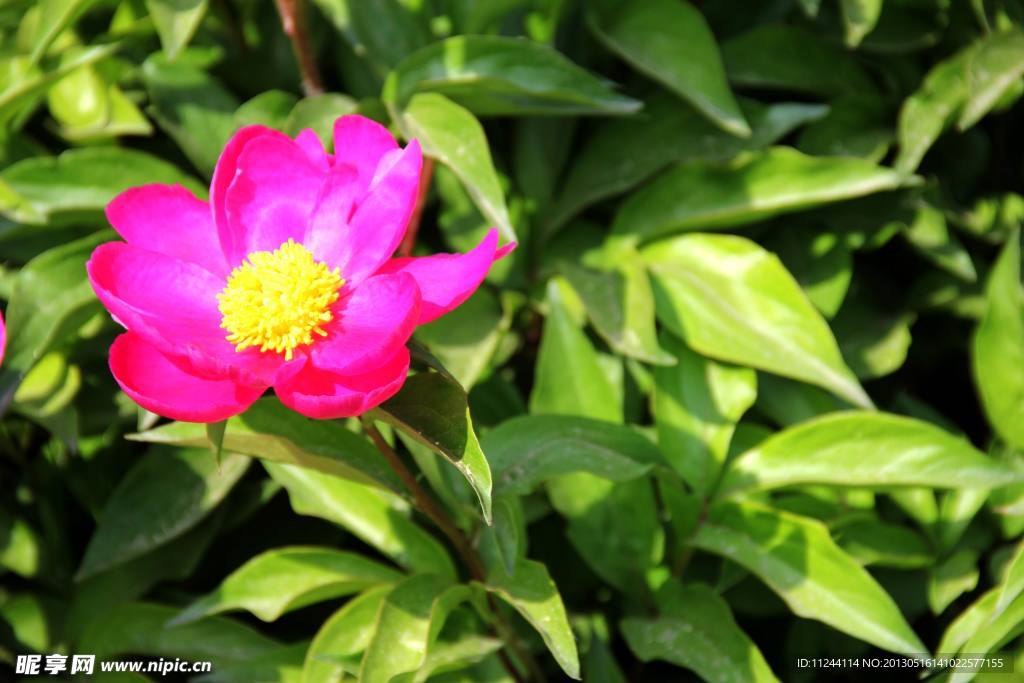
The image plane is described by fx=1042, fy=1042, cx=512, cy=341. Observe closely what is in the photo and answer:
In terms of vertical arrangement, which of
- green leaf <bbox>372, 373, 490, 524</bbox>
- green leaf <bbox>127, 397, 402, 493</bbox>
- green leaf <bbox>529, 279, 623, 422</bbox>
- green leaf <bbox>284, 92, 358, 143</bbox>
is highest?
green leaf <bbox>284, 92, 358, 143</bbox>

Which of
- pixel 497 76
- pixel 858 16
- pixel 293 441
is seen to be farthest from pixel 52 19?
pixel 858 16

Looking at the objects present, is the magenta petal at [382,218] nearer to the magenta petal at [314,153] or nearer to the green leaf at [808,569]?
the magenta petal at [314,153]

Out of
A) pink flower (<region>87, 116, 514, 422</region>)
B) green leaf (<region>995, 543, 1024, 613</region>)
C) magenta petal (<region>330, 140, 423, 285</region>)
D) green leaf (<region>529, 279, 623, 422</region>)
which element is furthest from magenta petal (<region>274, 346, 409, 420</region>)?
green leaf (<region>995, 543, 1024, 613</region>)

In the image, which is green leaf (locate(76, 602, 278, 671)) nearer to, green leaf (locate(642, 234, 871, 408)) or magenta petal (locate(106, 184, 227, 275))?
magenta petal (locate(106, 184, 227, 275))

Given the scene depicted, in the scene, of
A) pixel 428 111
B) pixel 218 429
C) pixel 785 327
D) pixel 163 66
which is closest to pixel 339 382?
pixel 218 429

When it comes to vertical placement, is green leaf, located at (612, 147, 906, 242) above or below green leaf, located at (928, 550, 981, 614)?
above

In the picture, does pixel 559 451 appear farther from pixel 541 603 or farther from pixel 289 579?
pixel 289 579
